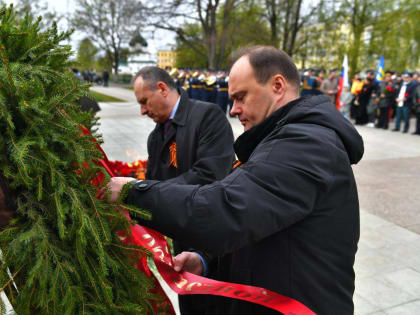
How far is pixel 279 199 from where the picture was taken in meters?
1.15

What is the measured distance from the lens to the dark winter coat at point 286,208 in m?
1.15

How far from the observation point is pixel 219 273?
1.74m

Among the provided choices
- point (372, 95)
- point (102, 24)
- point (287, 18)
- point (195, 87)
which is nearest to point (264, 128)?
point (372, 95)

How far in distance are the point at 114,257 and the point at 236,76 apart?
32.0 inches

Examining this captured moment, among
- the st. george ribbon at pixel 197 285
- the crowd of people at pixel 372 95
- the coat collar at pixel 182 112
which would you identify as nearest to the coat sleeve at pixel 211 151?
the coat collar at pixel 182 112

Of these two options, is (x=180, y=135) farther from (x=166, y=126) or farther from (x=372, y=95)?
(x=372, y=95)

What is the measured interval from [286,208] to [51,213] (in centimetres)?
72

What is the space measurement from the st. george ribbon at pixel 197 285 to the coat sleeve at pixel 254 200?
249 millimetres

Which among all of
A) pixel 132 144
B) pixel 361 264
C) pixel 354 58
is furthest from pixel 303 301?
pixel 354 58

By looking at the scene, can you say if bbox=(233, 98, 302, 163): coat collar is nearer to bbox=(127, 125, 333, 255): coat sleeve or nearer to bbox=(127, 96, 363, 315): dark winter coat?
bbox=(127, 96, 363, 315): dark winter coat

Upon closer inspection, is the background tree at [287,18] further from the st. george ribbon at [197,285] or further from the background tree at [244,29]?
the st. george ribbon at [197,285]

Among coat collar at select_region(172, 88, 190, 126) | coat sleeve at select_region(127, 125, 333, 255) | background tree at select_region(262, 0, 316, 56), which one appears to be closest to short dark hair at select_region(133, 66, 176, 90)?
coat collar at select_region(172, 88, 190, 126)

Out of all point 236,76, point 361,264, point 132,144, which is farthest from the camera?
point 132,144

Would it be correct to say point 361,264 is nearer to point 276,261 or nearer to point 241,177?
point 276,261
